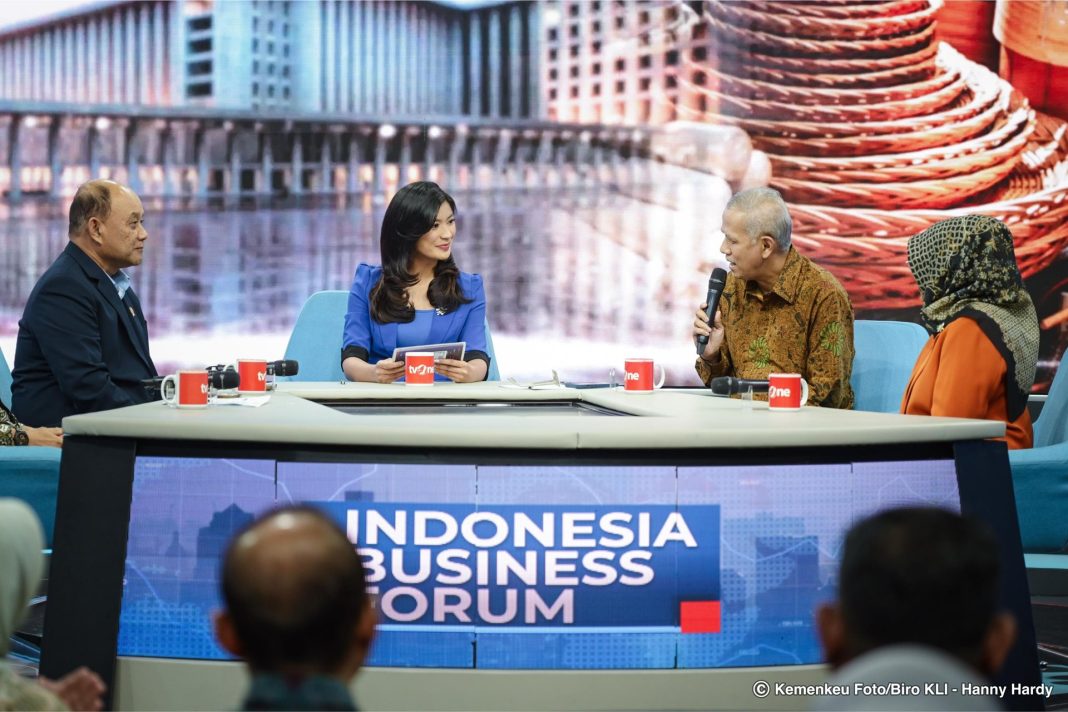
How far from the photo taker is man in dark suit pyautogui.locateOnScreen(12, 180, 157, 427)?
329 centimetres

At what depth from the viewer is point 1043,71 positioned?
18.1ft

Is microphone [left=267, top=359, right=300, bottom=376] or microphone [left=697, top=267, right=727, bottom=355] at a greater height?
microphone [left=697, top=267, right=727, bottom=355]

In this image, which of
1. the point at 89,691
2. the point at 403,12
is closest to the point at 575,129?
the point at 403,12

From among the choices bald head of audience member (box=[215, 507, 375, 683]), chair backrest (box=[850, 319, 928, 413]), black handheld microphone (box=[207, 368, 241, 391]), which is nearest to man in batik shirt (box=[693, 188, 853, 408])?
chair backrest (box=[850, 319, 928, 413])

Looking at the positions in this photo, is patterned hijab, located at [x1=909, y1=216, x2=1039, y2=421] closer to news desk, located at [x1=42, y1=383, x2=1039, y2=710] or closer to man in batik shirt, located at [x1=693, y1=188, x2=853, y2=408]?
man in batik shirt, located at [x1=693, y1=188, x2=853, y2=408]

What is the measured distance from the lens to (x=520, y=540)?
221 centimetres

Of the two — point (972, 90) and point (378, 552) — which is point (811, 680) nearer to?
point (378, 552)

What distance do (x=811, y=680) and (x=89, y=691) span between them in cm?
141

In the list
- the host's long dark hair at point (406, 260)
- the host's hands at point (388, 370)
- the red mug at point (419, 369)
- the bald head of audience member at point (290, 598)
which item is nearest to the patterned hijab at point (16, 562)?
the bald head of audience member at point (290, 598)

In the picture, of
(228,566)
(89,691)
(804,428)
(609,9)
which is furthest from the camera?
(609,9)

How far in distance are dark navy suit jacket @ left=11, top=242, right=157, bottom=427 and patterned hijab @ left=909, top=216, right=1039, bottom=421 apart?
7.67 feet

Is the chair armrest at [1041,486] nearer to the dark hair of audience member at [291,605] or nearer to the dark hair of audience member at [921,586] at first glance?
the dark hair of audience member at [921,586]

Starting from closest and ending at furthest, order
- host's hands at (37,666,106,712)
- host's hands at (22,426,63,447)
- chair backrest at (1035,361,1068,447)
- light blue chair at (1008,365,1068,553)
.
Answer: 1. host's hands at (37,666,106,712)
2. light blue chair at (1008,365,1068,553)
3. chair backrest at (1035,361,1068,447)
4. host's hands at (22,426,63,447)

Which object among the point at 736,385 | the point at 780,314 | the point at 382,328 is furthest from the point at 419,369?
the point at 780,314
